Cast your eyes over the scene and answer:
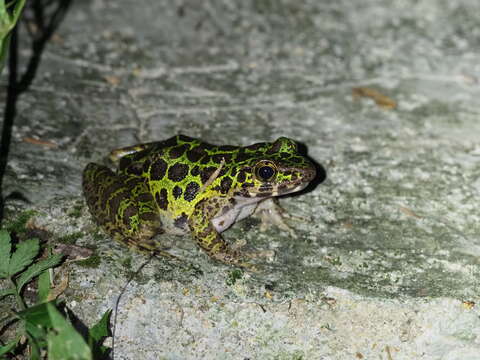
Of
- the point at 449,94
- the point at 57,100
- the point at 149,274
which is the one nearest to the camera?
the point at 149,274

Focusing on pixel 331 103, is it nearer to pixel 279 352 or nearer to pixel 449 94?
pixel 449 94

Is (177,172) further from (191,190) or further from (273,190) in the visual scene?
(273,190)

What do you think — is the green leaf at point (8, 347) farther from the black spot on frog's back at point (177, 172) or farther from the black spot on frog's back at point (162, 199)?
the black spot on frog's back at point (177, 172)

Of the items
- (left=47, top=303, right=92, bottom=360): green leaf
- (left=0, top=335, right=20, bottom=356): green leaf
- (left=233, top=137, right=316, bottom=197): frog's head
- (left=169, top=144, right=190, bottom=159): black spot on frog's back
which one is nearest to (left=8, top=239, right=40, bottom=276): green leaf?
(left=0, top=335, right=20, bottom=356): green leaf

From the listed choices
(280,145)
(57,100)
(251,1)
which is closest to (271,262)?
(280,145)

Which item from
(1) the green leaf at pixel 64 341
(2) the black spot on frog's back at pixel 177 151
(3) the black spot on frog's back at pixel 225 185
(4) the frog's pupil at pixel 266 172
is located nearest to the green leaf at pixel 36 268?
(1) the green leaf at pixel 64 341

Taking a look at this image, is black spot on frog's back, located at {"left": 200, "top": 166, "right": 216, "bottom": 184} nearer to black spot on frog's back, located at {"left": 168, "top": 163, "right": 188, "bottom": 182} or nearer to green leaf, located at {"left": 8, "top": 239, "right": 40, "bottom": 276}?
black spot on frog's back, located at {"left": 168, "top": 163, "right": 188, "bottom": 182}

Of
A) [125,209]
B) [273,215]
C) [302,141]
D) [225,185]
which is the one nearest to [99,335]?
[125,209]
